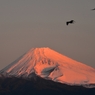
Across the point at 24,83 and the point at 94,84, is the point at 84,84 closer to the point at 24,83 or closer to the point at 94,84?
the point at 94,84

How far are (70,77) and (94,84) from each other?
8.67 meters

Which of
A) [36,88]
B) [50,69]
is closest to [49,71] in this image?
[50,69]

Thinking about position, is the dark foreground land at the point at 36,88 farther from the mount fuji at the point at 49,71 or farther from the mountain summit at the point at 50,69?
the mountain summit at the point at 50,69

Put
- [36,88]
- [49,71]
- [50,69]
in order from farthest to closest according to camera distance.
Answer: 1. [50,69]
2. [49,71]
3. [36,88]

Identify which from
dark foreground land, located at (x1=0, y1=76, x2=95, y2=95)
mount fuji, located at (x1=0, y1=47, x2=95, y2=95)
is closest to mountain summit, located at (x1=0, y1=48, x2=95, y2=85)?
mount fuji, located at (x1=0, y1=47, x2=95, y2=95)

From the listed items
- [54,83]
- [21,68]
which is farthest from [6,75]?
[54,83]

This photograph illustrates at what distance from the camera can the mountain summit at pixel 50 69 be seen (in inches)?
6781

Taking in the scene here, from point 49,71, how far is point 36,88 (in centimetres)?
1262

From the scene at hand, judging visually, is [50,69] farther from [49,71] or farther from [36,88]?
[36,88]

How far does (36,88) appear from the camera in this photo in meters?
165

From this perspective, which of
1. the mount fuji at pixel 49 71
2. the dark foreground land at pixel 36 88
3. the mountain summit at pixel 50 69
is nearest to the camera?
the dark foreground land at pixel 36 88

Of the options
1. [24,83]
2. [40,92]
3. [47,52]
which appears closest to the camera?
[40,92]

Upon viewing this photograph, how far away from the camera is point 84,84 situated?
563ft

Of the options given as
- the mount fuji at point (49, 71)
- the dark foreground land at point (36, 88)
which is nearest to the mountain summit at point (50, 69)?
the mount fuji at point (49, 71)
